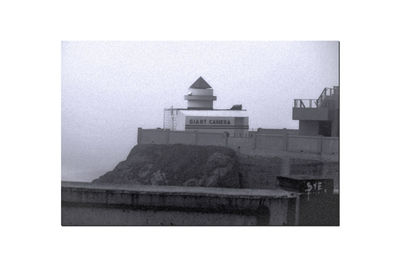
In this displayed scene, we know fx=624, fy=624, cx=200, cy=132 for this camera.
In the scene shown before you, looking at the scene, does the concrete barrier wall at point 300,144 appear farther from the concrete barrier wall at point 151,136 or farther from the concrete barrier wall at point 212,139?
→ the concrete barrier wall at point 151,136

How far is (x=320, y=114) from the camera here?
892 cm

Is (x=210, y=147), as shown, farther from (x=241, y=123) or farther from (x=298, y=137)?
(x=298, y=137)

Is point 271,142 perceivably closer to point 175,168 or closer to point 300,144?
point 300,144

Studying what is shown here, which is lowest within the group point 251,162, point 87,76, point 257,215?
point 257,215

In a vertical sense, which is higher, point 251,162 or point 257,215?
point 251,162

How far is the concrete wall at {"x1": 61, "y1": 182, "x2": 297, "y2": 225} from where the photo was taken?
331 inches

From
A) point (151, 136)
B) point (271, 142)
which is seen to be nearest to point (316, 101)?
point (271, 142)

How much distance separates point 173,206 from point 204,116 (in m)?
1.62

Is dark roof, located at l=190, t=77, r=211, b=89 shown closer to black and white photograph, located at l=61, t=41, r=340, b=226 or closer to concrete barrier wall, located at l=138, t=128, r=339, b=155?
black and white photograph, located at l=61, t=41, r=340, b=226

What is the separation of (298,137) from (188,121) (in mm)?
1675

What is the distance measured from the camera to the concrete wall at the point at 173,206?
840 cm

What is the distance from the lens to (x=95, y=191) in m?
8.61

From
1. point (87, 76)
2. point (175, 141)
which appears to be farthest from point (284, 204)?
point (87, 76)

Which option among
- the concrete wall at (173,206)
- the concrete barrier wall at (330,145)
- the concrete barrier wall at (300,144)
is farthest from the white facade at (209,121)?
the concrete barrier wall at (330,145)
